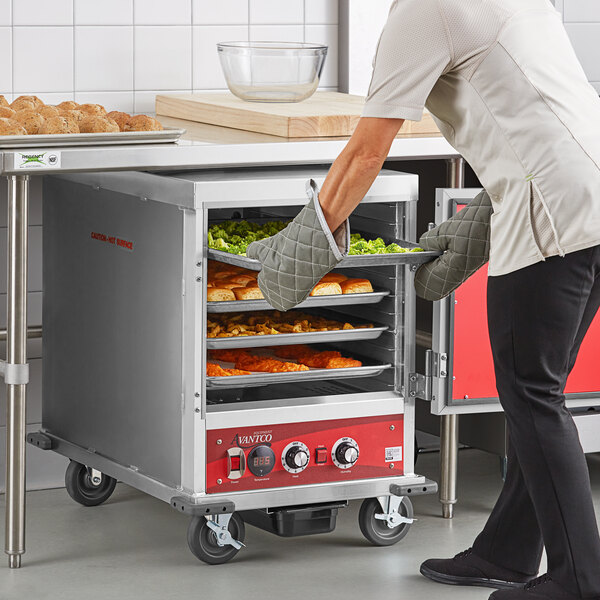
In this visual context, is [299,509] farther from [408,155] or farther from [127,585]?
[408,155]

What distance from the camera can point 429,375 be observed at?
3.02m

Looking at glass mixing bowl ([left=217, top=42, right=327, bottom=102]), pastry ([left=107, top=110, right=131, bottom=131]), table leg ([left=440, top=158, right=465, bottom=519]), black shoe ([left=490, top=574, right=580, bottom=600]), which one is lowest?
black shoe ([left=490, top=574, right=580, bottom=600])

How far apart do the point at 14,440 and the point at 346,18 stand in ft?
5.53

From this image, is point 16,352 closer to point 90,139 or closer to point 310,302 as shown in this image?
point 90,139

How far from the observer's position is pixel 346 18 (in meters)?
3.78

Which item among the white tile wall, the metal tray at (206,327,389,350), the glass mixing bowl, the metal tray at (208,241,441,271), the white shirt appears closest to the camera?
the white shirt

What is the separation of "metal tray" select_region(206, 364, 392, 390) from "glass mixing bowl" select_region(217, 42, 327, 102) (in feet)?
2.65

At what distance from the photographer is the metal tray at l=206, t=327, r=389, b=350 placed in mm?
2760

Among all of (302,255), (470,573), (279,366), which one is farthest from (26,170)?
(470,573)

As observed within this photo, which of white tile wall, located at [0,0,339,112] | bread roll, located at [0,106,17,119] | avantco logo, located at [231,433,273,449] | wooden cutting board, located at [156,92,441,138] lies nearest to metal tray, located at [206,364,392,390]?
avantco logo, located at [231,433,273,449]

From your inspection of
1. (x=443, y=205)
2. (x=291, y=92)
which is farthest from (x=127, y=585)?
(x=291, y=92)

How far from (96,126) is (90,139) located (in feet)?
0.30

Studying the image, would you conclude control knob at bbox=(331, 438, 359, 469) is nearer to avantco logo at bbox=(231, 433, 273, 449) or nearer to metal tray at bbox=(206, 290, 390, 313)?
avantco logo at bbox=(231, 433, 273, 449)

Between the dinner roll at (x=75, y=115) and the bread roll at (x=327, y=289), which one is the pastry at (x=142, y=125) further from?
the bread roll at (x=327, y=289)
